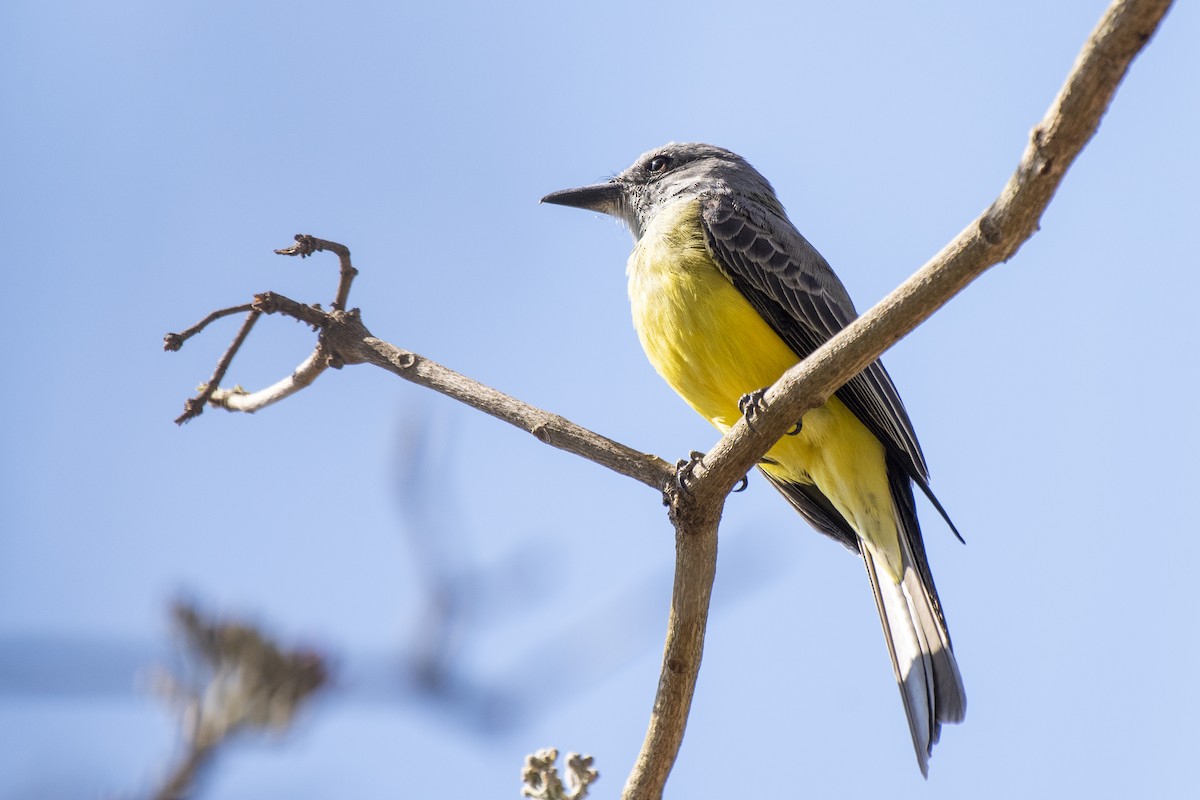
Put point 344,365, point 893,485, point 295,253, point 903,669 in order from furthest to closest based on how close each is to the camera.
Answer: point 893,485 < point 903,669 < point 344,365 < point 295,253

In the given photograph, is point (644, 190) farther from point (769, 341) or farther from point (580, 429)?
point (580, 429)

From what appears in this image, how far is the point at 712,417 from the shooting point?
20.0 ft

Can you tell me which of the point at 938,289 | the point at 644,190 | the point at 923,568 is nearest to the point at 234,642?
the point at 938,289

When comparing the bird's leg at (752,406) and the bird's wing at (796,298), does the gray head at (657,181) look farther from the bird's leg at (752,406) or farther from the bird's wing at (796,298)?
the bird's leg at (752,406)

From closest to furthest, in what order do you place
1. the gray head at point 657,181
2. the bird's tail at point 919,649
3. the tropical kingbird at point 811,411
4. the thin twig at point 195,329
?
1. the thin twig at point 195,329
2. the bird's tail at point 919,649
3. the tropical kingbird at point 811,411
4. the gray head at point 657,181

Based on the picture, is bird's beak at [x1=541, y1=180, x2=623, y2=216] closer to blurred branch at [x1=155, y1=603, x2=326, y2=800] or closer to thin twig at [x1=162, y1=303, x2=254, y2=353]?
thin twig at [x1=162, y1=303, x2=254, y2=353]

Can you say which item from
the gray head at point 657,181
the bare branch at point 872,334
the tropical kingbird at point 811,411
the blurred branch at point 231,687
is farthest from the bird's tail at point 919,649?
the blurred branch at point 231,687

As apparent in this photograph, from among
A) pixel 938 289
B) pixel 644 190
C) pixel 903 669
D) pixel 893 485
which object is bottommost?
pixel 903 669

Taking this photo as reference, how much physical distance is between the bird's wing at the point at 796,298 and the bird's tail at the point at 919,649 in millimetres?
558

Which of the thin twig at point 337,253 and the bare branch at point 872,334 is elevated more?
the thin twig at point 337,253

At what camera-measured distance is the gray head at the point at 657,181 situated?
7336 mm

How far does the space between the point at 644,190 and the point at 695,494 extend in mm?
3474

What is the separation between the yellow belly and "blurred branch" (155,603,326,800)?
11.9 ft

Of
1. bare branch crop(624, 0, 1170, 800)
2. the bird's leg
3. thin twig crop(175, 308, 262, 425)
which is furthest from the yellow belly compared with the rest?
thin twig crop(175, 308, 262, 425)
